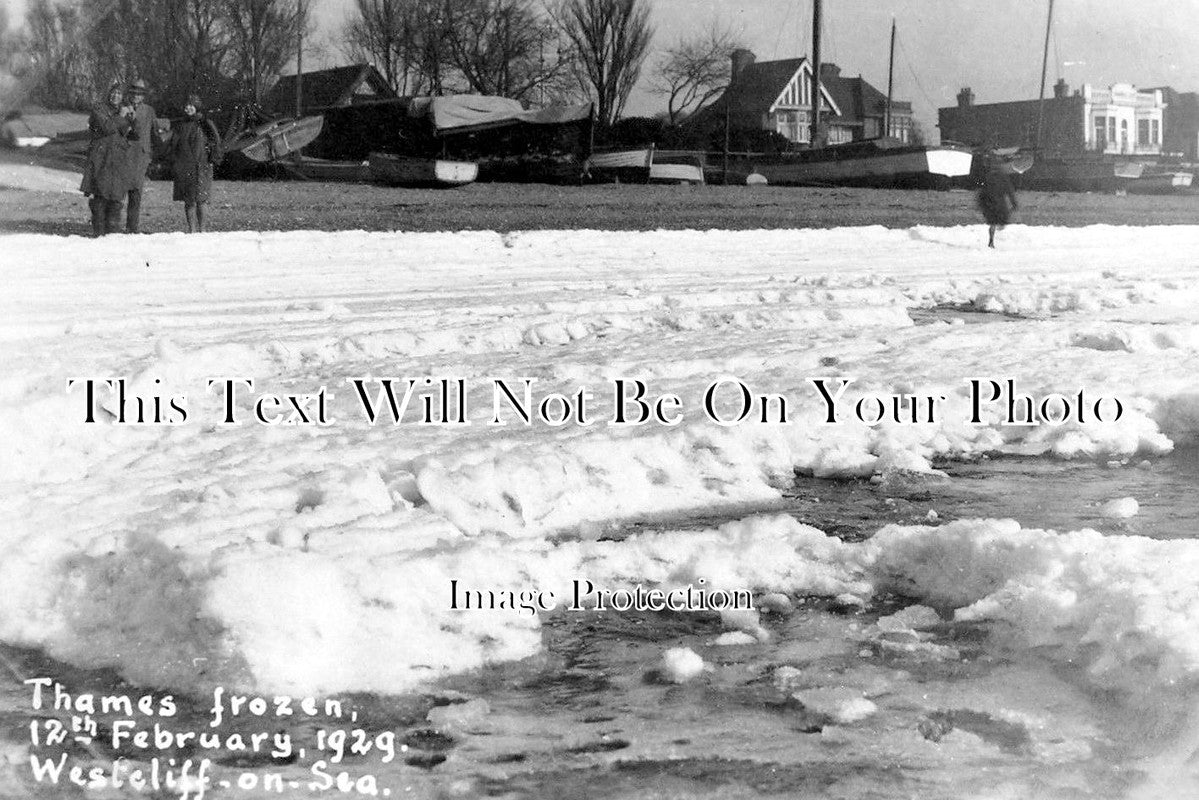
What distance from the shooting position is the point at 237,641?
264 cm

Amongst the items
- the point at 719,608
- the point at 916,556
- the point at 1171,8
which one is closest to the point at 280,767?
the point at 719,608

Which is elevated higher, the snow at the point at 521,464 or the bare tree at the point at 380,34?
the bare tree at the point at 380,34

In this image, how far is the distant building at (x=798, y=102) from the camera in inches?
213

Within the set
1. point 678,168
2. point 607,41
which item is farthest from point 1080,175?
point 607,41

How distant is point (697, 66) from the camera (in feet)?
16.9

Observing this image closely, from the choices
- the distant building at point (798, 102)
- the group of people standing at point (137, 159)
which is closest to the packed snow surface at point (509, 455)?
the distant building at point (798, 102)

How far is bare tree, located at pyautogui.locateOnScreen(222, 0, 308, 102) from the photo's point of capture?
5.58 meters

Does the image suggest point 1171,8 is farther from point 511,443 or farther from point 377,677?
point 377,677

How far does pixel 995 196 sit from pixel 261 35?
1055 cm

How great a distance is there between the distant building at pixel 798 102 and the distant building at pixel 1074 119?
340 millimetres

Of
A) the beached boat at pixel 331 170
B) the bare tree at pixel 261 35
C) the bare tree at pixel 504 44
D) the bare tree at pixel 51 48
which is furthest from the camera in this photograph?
the beached boat at pixel 331 170

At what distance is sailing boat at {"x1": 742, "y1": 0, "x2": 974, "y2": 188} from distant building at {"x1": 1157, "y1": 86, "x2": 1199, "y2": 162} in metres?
2.22

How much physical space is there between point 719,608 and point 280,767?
1173 millimetres

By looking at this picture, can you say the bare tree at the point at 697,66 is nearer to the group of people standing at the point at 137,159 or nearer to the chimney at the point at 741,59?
the chimney at the point at 741,59
